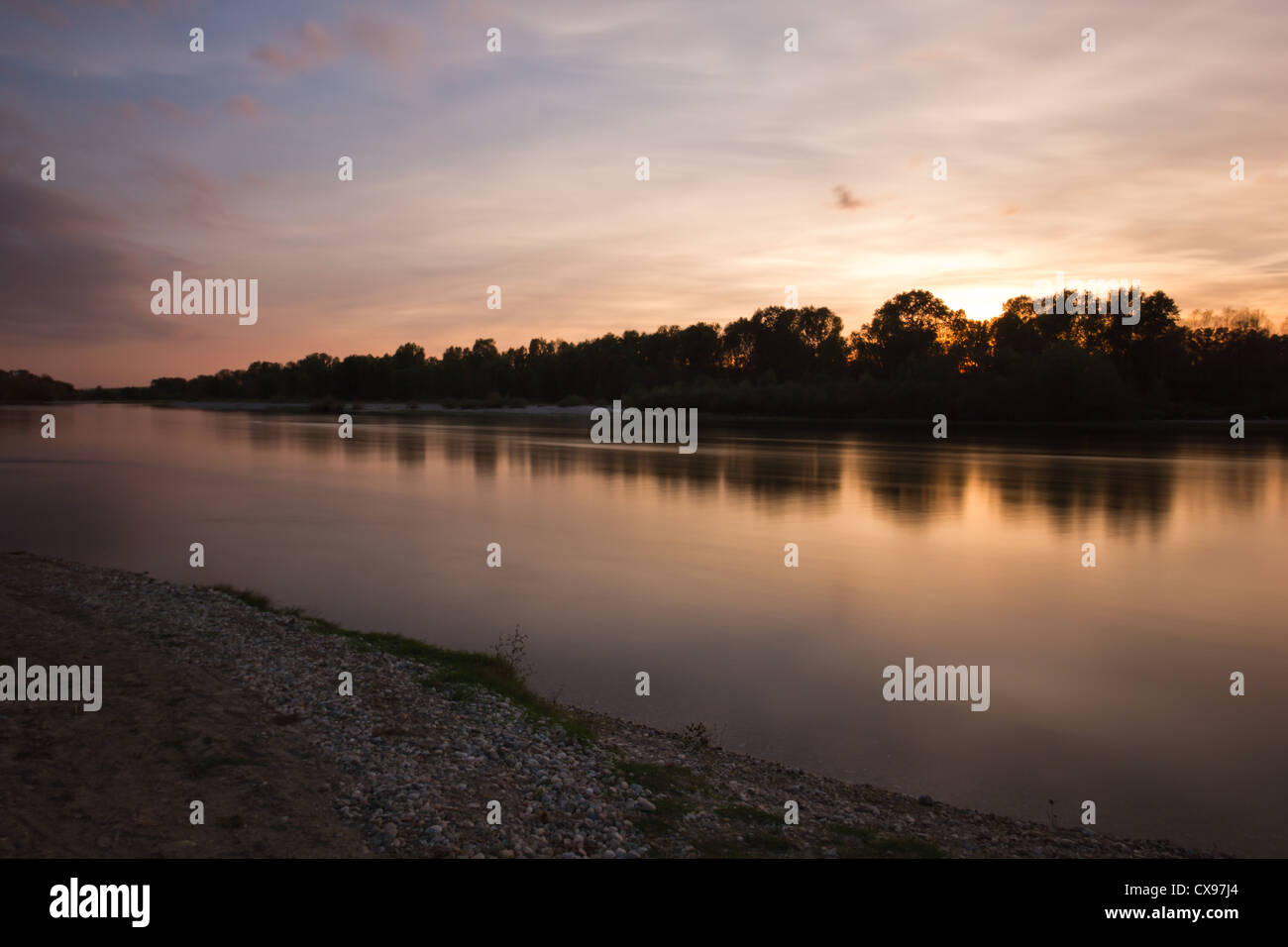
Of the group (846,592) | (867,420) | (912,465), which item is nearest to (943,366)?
(867,420)

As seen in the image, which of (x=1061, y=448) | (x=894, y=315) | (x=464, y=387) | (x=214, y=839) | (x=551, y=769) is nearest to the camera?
(x=214, y=839)

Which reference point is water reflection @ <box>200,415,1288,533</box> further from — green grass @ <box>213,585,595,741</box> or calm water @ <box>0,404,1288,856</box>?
green grass @ <box>213,585,595,741</box>

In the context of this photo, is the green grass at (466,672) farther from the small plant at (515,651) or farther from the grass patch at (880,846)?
the grass patch at (880,846)

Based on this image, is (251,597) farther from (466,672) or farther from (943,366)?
(943,366)

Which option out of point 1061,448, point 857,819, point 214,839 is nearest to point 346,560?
point 214,839

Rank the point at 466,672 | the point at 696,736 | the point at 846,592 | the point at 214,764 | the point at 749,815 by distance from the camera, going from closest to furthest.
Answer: the point at 749,815 < the point at 214,764 < the point at 696,736 < the point at 466,672 < the point at 846,592

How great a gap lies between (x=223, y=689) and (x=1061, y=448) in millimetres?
64322

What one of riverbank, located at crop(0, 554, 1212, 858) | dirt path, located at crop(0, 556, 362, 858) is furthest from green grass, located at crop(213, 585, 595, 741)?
dirt path, located at crop(0, 556, 362, 858)

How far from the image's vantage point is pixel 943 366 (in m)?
105

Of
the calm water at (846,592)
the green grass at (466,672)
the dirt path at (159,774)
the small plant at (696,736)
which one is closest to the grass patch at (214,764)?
the dirt path at (159,774)

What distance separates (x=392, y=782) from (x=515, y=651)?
567 cm

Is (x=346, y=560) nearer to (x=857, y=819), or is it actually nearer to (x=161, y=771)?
(x=161, y=771)

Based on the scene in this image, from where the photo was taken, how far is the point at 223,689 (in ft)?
31.0

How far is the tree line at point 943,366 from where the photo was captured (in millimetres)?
91625
